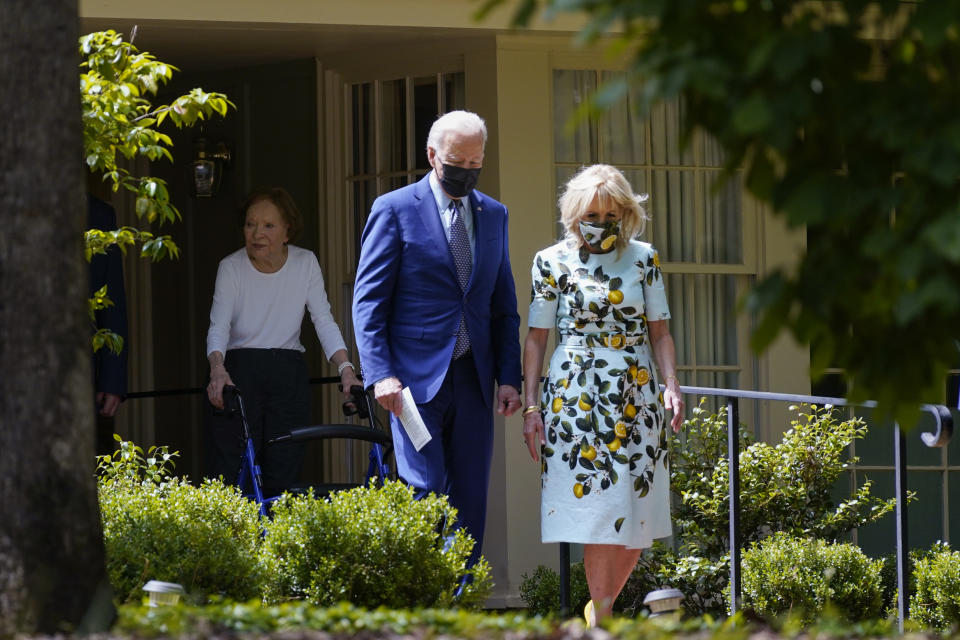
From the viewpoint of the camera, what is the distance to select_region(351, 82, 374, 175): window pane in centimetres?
783

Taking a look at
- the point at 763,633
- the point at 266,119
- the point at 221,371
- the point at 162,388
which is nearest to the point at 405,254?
the point at 221,371

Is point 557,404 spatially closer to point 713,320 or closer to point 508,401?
point 508,401

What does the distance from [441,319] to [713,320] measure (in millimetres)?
2867

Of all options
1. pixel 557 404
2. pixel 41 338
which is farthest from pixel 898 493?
pixel 41 338

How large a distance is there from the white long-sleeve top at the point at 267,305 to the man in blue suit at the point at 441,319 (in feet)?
3.95

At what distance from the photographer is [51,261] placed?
3309 mm

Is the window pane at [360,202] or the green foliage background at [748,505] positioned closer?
the green foliage background at [748,505]

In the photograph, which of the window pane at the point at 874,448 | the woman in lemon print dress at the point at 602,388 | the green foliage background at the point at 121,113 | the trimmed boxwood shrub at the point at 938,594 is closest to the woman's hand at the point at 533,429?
the woman in lemon print dress at the point at 602,388

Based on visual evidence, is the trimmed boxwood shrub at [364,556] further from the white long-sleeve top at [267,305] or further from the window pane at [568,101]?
the window pane at [568,101]

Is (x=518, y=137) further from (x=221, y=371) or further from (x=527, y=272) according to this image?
(x=221, y=371)

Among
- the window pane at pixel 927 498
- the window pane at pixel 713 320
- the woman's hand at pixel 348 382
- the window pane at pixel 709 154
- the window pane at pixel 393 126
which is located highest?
the window pane at pixel 393 126

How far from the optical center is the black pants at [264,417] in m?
6.37

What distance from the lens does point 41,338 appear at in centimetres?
330

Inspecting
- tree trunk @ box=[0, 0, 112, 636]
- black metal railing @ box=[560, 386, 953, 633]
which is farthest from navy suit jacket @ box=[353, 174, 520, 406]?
tree trunk @ box=[0, 0, 112, 636]
